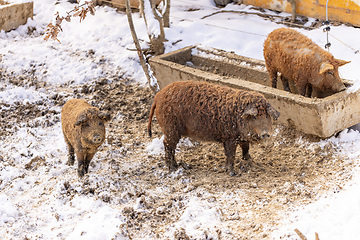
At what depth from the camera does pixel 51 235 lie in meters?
5.08

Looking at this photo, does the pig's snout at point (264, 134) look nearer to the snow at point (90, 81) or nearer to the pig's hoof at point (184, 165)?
the snow at point (90, 81)

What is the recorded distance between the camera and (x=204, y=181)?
19.3ft

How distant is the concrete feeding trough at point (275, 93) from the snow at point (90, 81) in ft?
0.82

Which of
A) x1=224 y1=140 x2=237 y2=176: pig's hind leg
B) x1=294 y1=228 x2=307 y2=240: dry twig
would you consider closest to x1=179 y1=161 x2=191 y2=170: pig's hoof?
x1=224 y1=140 x2=237 y2=176: pig's hind leg

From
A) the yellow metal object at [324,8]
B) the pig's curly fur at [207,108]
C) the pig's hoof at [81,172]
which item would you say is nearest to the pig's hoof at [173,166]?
the pig's curly fur at [207,108]

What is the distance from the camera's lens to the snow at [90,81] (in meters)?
4.82

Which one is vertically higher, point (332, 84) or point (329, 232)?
point (332, 84)

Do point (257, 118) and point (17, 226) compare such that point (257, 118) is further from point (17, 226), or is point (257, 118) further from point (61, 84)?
point (61, 84)

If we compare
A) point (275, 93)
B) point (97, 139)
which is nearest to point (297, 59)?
point (275, 93)

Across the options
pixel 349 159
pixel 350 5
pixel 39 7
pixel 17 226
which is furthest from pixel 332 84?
pixel 39 7

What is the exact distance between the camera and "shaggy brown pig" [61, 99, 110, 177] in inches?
227

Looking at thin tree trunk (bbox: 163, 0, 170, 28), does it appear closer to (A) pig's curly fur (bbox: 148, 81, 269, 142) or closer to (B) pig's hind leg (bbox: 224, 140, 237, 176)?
(A) pig's curly fur (bbox: 148, 81, 269, 142)

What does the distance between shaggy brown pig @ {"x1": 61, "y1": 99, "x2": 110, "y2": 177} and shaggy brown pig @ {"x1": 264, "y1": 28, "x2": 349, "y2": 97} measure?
2874mm

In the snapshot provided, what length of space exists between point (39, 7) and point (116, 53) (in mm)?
3971
